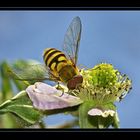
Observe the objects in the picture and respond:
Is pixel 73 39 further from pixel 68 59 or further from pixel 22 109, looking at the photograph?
pixel 22 109

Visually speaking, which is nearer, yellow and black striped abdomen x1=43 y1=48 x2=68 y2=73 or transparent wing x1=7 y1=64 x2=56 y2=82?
transparent wing x1=7 y1=64 x2=56 y2=82

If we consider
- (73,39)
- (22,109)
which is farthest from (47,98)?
(73,39)

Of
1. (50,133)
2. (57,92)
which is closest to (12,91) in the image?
(57,92)

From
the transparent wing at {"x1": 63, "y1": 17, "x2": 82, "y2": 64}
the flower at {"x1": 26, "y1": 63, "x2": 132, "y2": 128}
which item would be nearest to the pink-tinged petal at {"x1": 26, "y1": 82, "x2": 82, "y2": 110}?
the flower at {"x1": 26, "y1": 63, "x2": 132, "y2": 128}

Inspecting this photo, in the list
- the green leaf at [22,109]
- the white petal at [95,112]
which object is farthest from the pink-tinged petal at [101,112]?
the green leaf at [22,109]

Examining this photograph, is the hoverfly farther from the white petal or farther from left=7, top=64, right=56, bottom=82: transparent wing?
the white petal

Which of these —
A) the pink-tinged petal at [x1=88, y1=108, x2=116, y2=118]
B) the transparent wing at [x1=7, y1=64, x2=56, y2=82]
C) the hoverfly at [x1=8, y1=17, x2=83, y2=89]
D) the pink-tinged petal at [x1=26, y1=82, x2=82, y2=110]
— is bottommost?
the pink-tinged petal at [x1=88, y1=108, x2=116, y2=118]

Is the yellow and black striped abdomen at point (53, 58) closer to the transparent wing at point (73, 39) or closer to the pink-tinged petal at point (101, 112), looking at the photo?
the transparent wing at point (73, 39)
